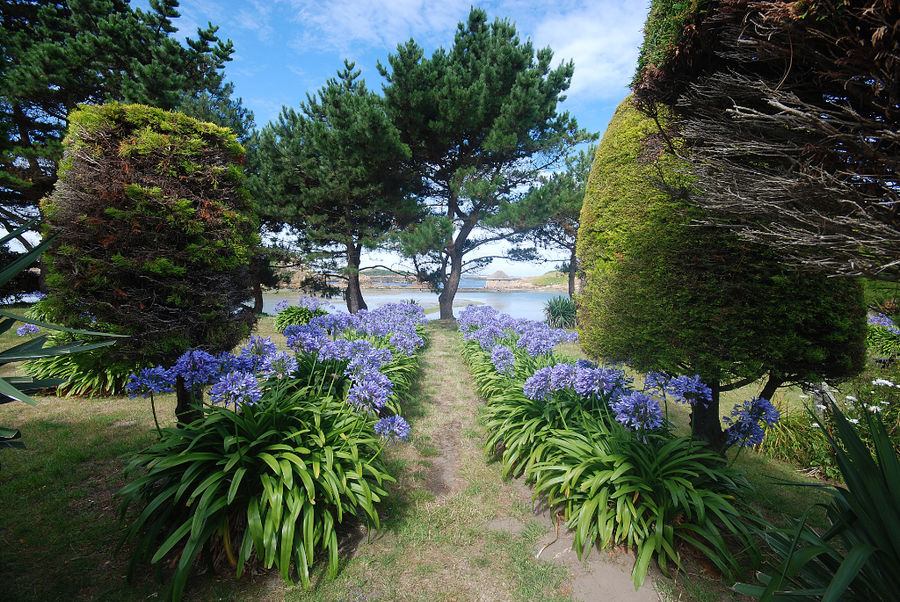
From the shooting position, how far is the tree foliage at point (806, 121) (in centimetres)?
181

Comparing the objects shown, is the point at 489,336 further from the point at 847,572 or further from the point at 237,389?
the point at 847,572

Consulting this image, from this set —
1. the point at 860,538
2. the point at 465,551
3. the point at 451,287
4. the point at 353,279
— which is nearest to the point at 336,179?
the point at 353,279

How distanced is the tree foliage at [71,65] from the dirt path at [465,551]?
45.5 feet

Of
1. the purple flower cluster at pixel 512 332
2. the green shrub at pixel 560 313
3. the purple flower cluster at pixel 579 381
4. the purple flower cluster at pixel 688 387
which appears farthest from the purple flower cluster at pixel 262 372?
the green shrub at pixel 560 313

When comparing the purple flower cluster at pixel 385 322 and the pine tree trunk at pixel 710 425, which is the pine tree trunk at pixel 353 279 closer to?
the purple flower cluster at pixel 385 322

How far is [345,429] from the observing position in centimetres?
296

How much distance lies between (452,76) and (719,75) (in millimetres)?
11347

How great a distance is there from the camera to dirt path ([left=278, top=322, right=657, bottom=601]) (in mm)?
2287

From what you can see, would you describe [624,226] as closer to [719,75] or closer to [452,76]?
[719,75]

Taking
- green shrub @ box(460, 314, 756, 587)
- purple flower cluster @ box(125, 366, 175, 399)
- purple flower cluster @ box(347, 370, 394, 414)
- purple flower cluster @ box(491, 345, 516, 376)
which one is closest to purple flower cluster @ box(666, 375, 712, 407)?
green shrub @ box(460, 314, 756, 587)

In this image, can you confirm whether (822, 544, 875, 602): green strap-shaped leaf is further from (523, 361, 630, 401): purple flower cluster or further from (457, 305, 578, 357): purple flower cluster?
(457, 305, 578, 357): purple flower cluster

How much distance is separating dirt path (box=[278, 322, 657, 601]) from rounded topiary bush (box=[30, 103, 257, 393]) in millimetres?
2897

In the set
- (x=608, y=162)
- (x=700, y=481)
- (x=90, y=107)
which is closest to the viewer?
(x=700, y=481)

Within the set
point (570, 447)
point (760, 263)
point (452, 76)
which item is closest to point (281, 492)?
point (570, 447)
